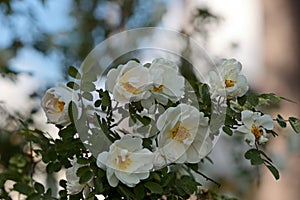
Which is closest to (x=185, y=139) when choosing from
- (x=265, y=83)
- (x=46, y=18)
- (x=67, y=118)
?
(x=67, y=118)

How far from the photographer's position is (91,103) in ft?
1.91

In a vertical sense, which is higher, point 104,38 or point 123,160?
point 123,160

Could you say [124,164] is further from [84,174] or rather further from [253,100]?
[253,100]

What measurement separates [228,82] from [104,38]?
90cm

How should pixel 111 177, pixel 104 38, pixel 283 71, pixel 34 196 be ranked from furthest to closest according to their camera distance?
pixel 283 71 → pixel 104 38 → pixel 34 196 → pixel 111 177

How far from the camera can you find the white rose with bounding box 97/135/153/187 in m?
0.52

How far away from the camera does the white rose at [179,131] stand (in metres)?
0.53

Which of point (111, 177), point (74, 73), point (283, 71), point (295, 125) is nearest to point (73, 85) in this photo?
point (74, 73)

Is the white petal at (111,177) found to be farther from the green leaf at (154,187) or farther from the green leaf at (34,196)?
the green leaf at (34,196)

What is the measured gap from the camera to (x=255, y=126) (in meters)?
0.57

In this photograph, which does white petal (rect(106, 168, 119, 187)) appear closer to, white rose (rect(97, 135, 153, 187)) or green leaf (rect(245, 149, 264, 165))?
white rose (rect(97, 135, 153, 187))

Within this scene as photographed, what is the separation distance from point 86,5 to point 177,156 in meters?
1.00

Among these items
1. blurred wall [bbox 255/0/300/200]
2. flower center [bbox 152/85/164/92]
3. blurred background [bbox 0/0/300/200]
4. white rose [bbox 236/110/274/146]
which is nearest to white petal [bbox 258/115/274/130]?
white rose [bbox 236/110/274/146]

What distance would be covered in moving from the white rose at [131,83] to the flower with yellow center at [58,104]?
0.16 feet
